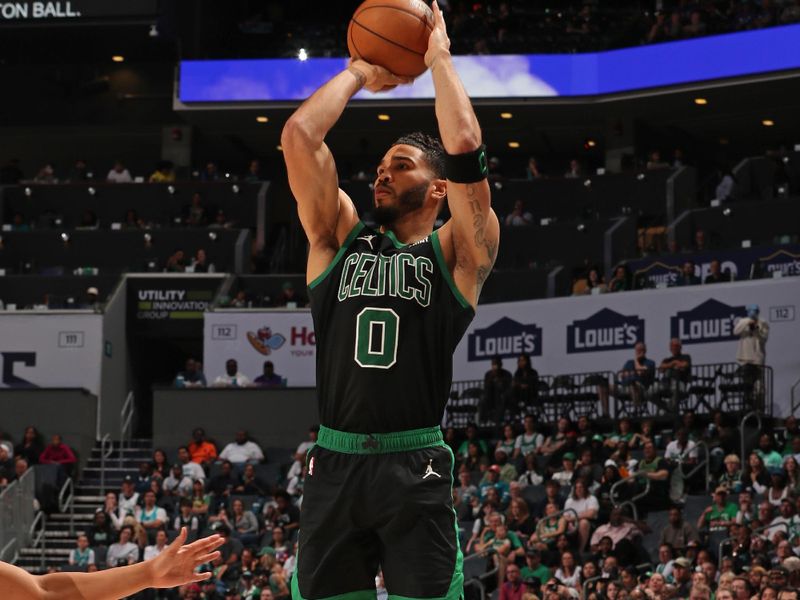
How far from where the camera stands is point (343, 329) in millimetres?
5496

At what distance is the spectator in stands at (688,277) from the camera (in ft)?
84.6

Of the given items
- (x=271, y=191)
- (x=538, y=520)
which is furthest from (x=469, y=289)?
(x=271, y=191)

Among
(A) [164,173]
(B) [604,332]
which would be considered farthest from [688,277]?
(A) [164,173]

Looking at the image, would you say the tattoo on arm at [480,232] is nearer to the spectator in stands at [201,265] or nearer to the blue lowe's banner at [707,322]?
the blue lowe's banner at [707,322]

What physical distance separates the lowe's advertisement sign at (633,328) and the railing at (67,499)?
7387 millimetres

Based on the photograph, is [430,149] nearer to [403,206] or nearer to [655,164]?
[403,206]

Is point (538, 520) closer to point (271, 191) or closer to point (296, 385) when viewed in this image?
point (296, 385)

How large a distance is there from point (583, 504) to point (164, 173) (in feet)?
59.8

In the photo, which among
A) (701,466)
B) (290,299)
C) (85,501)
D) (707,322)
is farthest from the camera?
(290,299)

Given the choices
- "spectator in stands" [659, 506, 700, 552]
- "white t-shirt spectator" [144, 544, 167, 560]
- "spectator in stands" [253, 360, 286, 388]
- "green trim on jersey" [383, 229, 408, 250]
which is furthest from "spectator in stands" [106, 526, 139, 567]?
"green trim on jersey" [383, 229, 408, 250]

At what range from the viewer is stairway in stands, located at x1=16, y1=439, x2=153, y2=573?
77.6ft

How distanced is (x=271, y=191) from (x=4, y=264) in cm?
644

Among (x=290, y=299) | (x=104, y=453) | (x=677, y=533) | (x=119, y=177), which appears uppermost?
(x=119, y=177)

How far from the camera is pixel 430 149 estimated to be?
5.88 meters
